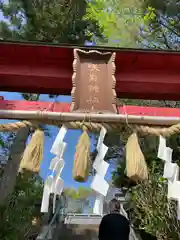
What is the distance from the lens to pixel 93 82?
336cm

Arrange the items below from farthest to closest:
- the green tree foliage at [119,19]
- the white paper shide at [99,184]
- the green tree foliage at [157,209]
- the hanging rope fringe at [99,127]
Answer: the green tree foliage at [119,19], the green tree foliage at [157,209], the hanging rope fringe at [99,127], the white paper shide at [99,184]

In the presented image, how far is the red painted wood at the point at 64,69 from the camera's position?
12.0 ft

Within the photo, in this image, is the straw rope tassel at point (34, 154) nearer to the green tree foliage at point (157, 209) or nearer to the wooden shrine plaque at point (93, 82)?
the wooden shrine plaque at point (93, 82)

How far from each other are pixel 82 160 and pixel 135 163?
1.39ft

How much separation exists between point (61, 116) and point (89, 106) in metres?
0.32

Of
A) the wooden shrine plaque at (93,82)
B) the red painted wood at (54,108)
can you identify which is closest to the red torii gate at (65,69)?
the wooden shrine plaque at (93,82)

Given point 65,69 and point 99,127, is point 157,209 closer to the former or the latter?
point 65,69

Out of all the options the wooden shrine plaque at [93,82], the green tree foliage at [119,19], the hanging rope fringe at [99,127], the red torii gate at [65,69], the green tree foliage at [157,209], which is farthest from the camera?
the green tree foliage at [119,19]

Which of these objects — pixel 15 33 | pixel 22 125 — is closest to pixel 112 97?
pixel 22 125

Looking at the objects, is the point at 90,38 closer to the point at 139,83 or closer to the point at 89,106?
the point at 139,83

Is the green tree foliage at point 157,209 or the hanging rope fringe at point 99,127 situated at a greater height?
the hanging rope fringe at point 99,127

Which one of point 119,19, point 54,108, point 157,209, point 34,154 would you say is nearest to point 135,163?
point 34,154

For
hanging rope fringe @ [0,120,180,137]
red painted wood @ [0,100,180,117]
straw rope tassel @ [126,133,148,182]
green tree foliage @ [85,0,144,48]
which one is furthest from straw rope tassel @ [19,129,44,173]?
green tree foliage @ [85,0,144,48]

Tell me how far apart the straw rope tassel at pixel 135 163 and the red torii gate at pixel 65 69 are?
3.34 feet
